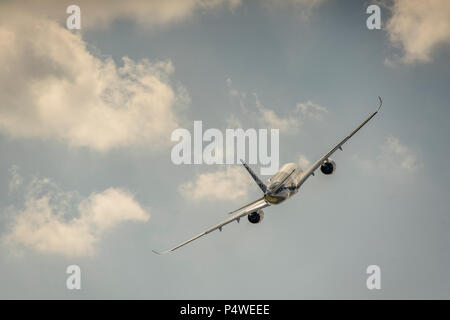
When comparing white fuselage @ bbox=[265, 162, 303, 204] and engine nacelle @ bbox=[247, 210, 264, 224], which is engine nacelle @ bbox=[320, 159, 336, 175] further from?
engine nacelle @ bbox=[247, 210, 264, 224]

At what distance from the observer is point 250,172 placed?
6669 centimetres

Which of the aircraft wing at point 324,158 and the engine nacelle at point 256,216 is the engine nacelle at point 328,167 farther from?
the engine nacelle at point 256,216

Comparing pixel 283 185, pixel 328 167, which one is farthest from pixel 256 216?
pixel 328 167

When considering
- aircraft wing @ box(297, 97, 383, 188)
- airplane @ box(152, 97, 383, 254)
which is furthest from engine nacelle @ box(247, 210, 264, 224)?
aircraft wing @ box(297, 97, 383, 188)

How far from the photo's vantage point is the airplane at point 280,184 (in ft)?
221

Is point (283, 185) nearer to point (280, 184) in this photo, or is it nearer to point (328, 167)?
point (280, 184)

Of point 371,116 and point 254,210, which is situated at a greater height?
point 371,116

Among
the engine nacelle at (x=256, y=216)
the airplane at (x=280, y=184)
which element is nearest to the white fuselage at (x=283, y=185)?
the airplane at (x=280, y=184)

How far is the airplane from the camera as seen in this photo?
67.4 meters
